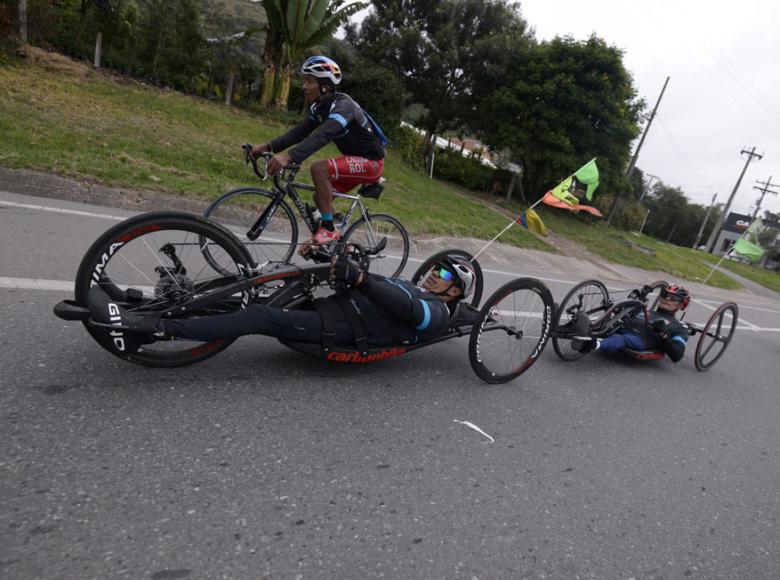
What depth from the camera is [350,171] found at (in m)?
4.71

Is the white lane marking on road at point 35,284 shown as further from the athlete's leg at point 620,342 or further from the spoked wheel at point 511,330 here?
the athlete's leg at point 620,342

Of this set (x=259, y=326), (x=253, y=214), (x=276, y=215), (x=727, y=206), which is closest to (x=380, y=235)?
(x=276, y=215)

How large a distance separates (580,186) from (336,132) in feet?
8.18

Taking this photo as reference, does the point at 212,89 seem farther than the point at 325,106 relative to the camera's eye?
Yes

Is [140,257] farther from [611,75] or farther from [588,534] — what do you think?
[611,75]

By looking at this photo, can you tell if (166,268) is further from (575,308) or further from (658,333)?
(658,333)

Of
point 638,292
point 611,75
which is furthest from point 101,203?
point 611,75

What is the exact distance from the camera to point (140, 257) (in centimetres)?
328

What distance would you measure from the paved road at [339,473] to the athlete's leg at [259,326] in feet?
1.08

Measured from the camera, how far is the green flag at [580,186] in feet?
15.3

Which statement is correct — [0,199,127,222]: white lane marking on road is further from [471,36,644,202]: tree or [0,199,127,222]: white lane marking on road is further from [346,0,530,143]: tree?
[346,0,530,143]: tree

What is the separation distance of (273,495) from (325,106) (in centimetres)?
340

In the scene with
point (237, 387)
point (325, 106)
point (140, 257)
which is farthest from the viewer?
point (325, 106)

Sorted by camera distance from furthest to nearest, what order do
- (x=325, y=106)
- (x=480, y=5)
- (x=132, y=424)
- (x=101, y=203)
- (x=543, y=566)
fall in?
(x=480, y=5), (x=101, y=203), (x=325, y=106), (x=132, y=424), (x=543, y=566)
